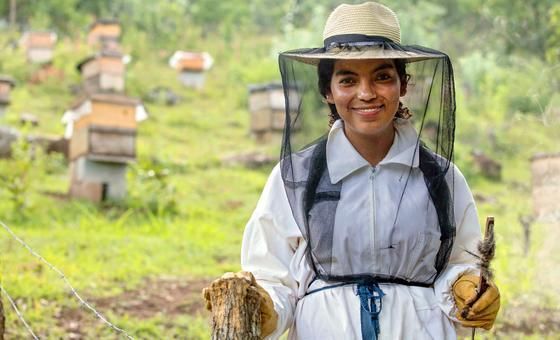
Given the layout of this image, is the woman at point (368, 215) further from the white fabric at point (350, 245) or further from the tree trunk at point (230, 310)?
the tree trunk at point (230, 310)

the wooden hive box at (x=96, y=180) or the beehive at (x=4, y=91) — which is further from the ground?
the beehive at (x=4, y=91)

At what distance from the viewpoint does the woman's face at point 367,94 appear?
221 centimetres

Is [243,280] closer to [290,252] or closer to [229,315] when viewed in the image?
[229,315]

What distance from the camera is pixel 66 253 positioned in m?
6.80

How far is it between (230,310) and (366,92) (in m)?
0.71

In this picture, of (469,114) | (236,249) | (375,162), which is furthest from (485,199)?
(375,162)

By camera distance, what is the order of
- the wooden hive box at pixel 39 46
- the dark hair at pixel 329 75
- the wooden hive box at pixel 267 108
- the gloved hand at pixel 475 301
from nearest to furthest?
1. the gloved hand at pixel 475 301
2. the dark hair at pixel 329 75
3. the wooden hive box at pixel 267 108
4. the wooden hive box at pixel 39 46

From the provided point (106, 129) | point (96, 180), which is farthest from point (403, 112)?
point (96, 180)

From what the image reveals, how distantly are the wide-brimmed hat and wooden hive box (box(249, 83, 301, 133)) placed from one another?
11.1m

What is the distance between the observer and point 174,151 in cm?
1214

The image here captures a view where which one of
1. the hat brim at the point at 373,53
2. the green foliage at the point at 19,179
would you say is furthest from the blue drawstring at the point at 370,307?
the green foliage at the point at 19,179

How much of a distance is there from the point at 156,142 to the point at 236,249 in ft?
17.4

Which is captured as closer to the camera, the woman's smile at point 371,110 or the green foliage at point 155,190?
the woman's smile at point 371,110

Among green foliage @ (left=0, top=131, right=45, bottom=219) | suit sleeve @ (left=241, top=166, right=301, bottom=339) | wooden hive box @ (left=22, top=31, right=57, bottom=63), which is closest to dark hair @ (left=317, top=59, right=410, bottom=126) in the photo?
suit sleeve @ (left=241, top=166, right=301, bottom=339)
